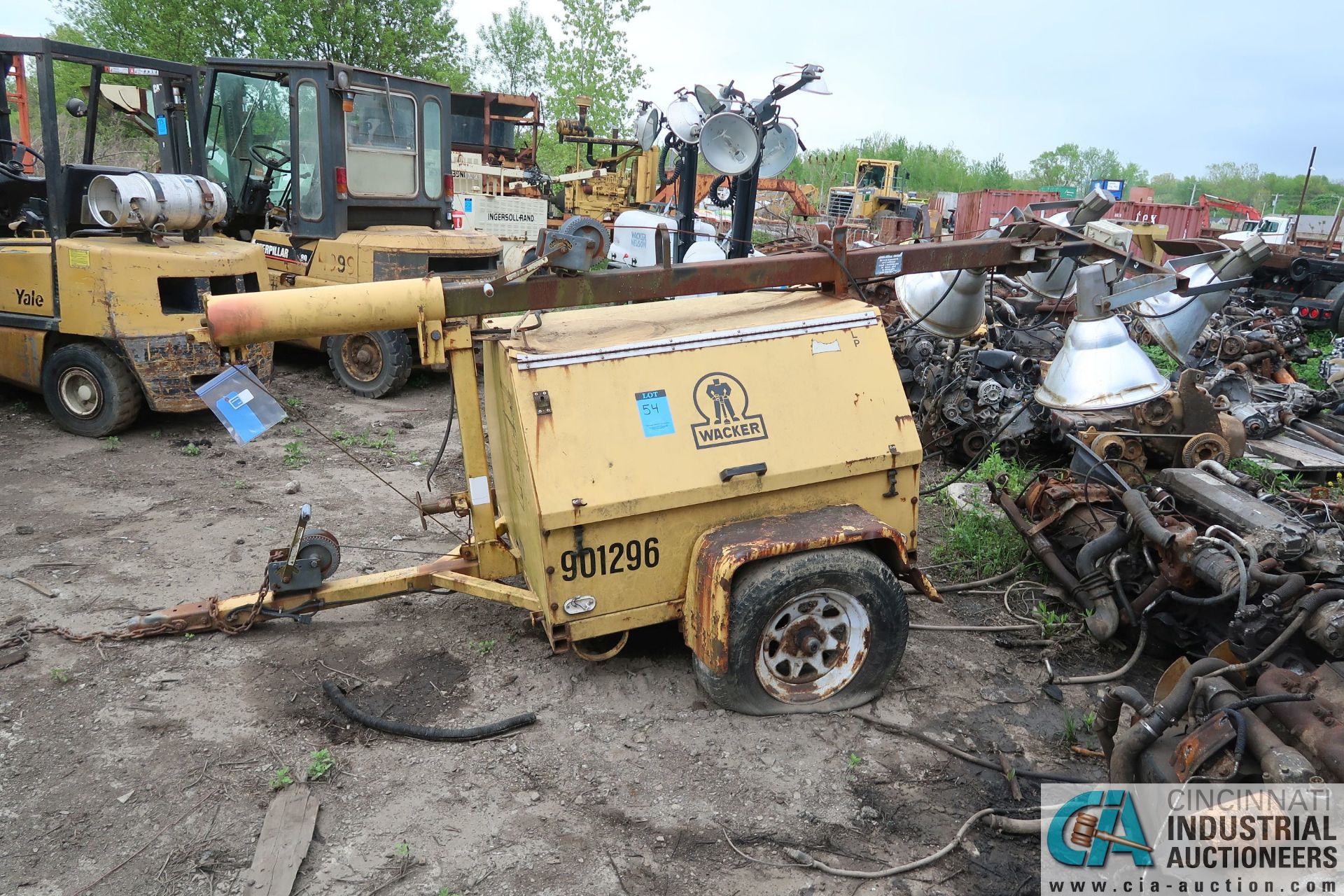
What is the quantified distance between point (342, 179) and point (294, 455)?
2955 millimetres

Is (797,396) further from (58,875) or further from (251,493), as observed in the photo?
(251,493)

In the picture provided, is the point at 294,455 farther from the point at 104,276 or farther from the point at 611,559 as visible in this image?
the point at 611,559

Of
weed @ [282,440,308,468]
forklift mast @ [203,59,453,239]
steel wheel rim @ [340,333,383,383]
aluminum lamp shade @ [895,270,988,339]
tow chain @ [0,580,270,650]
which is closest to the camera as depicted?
tow chain @ [0,580,270,650]

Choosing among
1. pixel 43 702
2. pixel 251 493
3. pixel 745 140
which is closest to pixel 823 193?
pixel 745 140

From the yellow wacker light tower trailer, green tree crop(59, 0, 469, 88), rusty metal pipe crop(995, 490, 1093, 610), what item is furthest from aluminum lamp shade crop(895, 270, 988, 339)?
green tree crop(59, 0, 469, 88)

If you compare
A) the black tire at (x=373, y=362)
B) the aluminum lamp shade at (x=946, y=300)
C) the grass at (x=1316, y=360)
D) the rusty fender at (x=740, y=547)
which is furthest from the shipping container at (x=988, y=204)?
the rusty fender at (x=740, y=547)

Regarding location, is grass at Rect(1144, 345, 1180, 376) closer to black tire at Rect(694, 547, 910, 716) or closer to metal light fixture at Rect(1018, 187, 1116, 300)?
metal light fixture at Rect(1018, 187, 1116, 300)

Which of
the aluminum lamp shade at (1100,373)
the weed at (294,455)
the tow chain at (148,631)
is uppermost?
the aluminum lamp shade at (1100,373)

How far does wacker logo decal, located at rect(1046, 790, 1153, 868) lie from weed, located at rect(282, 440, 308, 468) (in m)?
5.77

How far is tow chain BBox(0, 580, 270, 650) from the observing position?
4.18 m

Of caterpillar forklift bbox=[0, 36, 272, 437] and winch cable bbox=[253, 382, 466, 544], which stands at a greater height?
caterpillar forklift bbox=[0, 36, 272, 437]

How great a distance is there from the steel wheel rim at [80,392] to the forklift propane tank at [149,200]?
4.01ft

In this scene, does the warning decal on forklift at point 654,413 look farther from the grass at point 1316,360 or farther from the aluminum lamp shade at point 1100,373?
the grass at point 1316,360

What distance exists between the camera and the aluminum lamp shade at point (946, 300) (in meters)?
4.43
